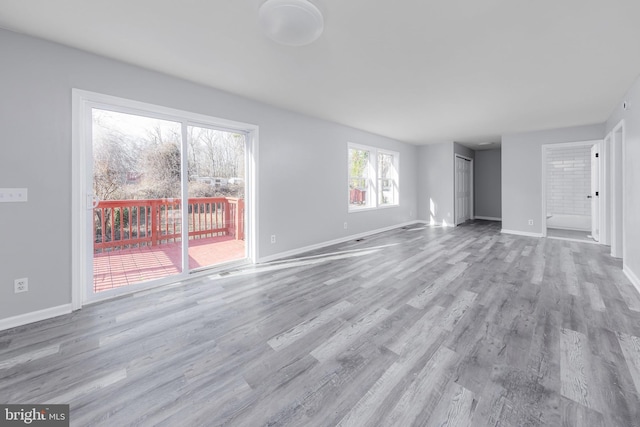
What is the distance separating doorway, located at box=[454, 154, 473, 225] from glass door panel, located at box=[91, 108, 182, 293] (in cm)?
707

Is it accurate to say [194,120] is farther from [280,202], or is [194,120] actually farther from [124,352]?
[124,352]

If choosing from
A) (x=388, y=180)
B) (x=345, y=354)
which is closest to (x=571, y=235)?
(x=388, y=180)

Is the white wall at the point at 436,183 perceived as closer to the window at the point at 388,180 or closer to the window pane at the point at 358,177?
the window at the point at 388,180

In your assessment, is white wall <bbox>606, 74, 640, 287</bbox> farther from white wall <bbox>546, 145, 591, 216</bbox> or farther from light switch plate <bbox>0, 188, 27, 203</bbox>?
light switch plate <bbox>0, 188, 27, 203</bbox>

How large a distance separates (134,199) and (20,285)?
1158 mm

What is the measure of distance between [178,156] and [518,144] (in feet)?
23.3

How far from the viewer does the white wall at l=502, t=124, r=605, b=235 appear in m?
5.78

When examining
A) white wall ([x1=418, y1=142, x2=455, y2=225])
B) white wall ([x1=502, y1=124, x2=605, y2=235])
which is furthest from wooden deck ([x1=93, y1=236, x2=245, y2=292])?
white wall ([x1=502, y1=124, x2=605, y2=235])

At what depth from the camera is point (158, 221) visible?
10.4ft

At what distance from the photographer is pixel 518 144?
20.0ft

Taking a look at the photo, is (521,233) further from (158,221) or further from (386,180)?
(158,221)

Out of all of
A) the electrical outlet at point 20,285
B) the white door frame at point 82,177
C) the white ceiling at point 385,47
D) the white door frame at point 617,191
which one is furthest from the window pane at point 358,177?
the electrical outlet at point 20,285

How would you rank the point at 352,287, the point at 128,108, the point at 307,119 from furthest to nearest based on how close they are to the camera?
the point at 307,119, the point at 352,287, the point at 128,108

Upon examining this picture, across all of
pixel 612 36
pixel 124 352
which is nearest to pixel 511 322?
pixel 612 36
